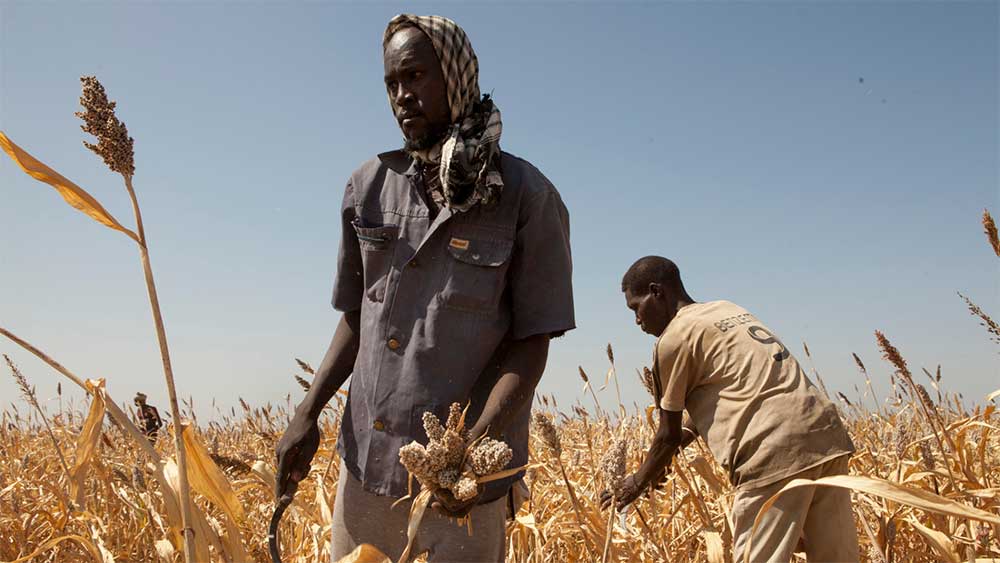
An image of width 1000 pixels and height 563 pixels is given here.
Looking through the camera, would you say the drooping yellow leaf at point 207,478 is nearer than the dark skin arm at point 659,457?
Yes

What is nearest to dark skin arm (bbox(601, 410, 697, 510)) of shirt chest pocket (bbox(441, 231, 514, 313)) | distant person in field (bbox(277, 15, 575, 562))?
distant person in field (bbox(277, 15, 575, 562))

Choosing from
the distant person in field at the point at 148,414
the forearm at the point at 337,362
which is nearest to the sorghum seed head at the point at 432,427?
the forearm at the point at 337,362

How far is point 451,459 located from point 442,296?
34.9 inches

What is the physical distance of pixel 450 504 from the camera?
116 cm

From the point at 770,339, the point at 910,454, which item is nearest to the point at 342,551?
the point at 770,339

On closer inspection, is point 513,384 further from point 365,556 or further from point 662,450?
point 662,450

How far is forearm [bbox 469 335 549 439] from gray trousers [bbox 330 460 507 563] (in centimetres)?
30

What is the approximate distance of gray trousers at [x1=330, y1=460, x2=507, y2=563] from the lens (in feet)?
6.01

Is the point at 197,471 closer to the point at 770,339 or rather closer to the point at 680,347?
the point at 680,347

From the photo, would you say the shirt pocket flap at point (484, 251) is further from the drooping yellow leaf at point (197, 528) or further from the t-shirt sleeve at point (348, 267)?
the drooping yellow leaf at point (197, 528)

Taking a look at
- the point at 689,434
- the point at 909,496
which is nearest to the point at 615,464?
the point at 909,496

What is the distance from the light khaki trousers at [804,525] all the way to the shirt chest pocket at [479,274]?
1.66 metres

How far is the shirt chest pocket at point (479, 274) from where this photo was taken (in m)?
1.90

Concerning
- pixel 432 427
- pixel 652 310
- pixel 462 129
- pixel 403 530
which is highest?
pixel 462 129
